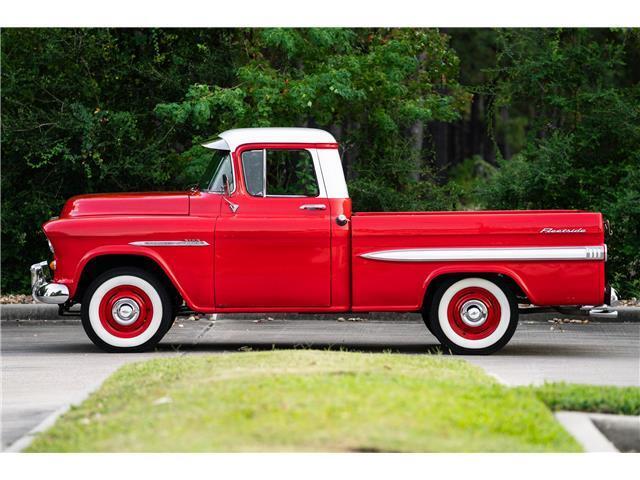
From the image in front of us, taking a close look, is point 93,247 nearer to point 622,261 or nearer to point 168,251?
point 168,251

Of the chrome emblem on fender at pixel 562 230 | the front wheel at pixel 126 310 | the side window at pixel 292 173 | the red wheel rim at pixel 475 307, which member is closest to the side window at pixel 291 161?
the side window at pixel 292 173

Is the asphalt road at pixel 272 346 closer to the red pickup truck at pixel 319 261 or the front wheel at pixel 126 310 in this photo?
the front wheel at pixel 126 310

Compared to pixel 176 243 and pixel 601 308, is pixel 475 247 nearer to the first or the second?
pixel 601 308

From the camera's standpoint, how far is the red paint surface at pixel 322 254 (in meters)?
12.6

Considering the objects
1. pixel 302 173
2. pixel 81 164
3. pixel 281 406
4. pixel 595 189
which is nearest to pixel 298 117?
pixel 81 164

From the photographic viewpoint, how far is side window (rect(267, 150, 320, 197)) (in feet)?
42.4

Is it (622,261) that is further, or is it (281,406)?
(622,261)

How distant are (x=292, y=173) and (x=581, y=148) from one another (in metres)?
6.61

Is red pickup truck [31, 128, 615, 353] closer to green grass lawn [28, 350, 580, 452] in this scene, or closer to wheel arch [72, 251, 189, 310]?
wheel arch [72, 251, 189, 310]

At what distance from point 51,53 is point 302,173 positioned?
7420 mm

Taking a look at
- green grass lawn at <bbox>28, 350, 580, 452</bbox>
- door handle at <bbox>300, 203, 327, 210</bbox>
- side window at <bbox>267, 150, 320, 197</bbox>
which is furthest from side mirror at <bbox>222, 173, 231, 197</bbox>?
green grass lawn at <bbox>28, 350, 580, 452</bbox>

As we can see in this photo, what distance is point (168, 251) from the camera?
12.7 m

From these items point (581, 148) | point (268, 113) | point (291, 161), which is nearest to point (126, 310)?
point (291, 161)

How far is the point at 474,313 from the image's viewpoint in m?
12.8
